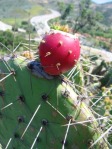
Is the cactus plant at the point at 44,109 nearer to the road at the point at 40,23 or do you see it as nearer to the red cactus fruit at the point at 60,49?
the red cactus fruit at the point at 60,49

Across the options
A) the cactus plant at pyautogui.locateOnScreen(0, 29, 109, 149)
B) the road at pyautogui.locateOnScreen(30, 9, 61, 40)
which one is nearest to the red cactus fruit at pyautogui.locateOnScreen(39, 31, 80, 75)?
the cactus plant at pyautogui.locateOnScreen(0, 29, 109, 149)

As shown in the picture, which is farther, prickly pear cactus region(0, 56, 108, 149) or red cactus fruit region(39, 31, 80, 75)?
prickly pear cactus region(0, 56, 108, 149)

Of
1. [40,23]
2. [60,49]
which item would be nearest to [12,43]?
[60,49]

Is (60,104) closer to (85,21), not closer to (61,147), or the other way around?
(61,147)

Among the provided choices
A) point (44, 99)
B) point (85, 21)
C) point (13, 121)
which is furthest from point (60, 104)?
point (85, 21)

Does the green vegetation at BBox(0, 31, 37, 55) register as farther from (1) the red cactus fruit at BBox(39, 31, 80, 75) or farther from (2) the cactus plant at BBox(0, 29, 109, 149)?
(1) the red cactus fruit at BBox(39, 31, 80, 75)

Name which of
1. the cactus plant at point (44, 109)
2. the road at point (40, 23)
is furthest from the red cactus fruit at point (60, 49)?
the road at point (40, 23)
